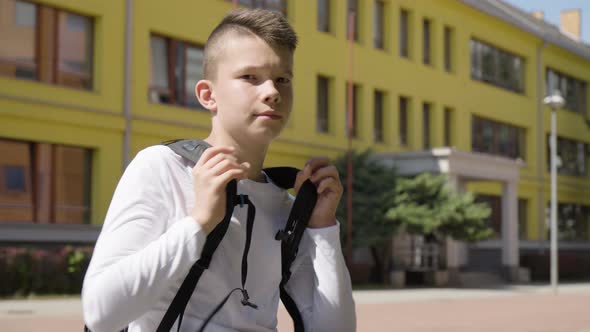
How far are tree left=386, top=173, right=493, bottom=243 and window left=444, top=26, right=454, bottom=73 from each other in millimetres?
11094

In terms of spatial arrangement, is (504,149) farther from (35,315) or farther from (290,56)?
(290,56)

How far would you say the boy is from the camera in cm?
198

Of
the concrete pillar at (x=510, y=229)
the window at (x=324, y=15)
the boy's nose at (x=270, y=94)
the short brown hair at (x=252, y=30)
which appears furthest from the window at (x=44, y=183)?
the boy's nose at (x=270, y=94)

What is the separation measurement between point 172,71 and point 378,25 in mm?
10855

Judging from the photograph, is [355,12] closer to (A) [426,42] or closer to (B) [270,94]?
(A) [426,42]

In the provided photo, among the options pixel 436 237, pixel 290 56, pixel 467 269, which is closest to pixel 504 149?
pixel 467 269

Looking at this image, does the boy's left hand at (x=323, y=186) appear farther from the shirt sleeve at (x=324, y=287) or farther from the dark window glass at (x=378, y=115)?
the dark window glass at (x=378, y=115)

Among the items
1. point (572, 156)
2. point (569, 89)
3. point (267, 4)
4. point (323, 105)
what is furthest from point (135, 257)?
point (572, 156)

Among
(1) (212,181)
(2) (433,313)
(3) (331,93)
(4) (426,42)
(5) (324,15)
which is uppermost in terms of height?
(4) (426,42)

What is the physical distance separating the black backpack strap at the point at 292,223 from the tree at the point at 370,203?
23781mm

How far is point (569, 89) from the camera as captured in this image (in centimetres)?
4884

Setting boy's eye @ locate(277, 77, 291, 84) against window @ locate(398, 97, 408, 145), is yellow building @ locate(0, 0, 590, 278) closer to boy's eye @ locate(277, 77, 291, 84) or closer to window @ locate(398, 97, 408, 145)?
window @ locate(398, 97, 408, 145)

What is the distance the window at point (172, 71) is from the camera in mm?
25328

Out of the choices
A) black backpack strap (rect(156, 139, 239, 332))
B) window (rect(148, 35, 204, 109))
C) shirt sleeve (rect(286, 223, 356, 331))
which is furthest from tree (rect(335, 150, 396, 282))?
black backpack strap (rect(156, 139, 239, 332))
